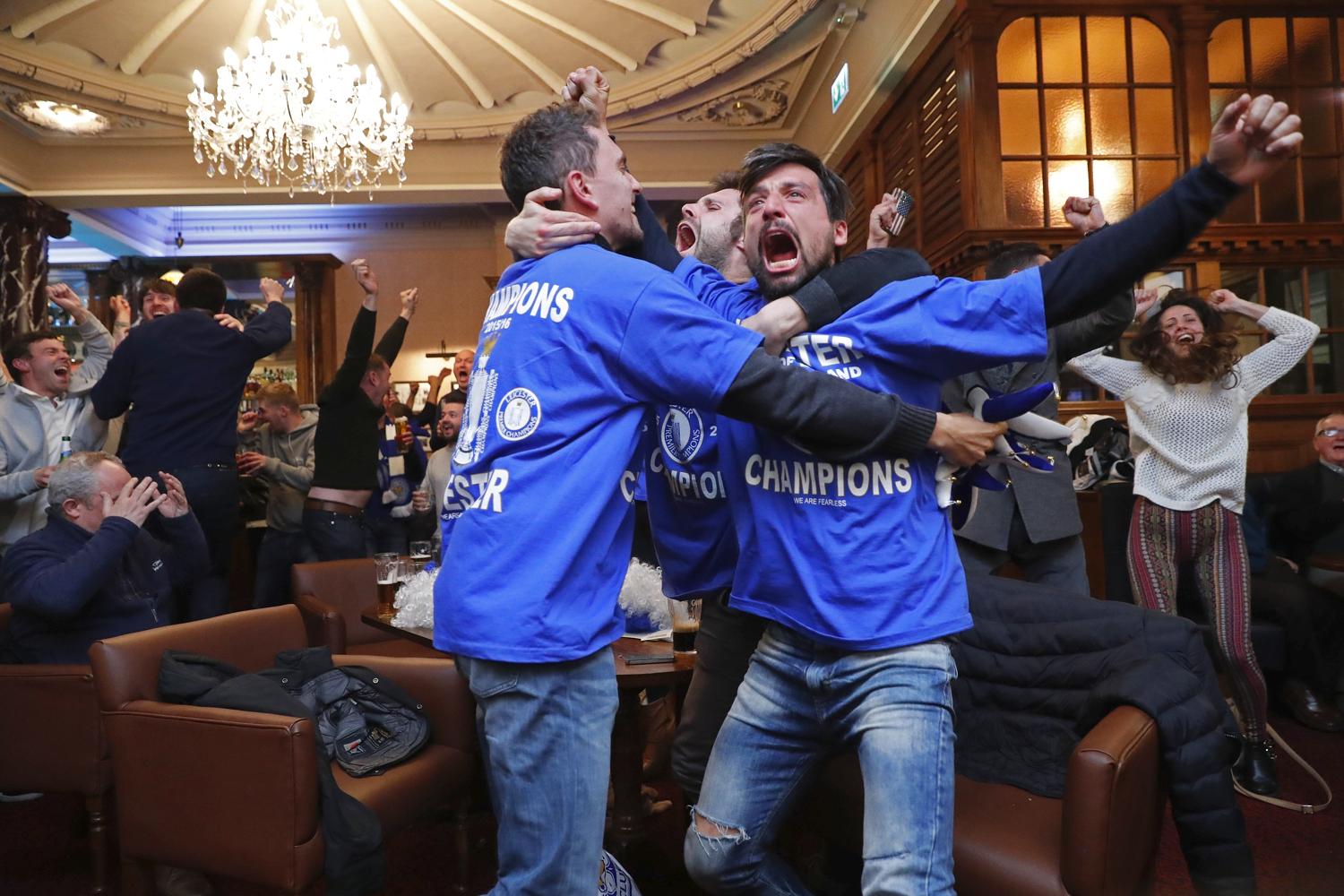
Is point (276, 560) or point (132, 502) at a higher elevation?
point (132, 502)

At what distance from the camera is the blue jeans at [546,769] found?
4.09 ft

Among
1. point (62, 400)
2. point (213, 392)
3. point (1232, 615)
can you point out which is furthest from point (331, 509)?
point (1232, 615)

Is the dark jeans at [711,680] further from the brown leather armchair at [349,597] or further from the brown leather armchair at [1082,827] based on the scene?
the brown leather armchair at [349,597]

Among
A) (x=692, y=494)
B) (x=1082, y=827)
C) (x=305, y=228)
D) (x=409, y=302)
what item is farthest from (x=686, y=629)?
(x=305, y=228)

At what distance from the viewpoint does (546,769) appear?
4.09ft

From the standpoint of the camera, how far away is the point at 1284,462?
4859mm

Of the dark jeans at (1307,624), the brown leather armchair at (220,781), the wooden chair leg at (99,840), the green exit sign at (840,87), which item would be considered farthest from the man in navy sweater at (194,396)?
the dark jeans at (1307,624)

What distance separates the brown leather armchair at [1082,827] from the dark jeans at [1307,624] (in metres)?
2.52

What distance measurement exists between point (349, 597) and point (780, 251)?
2.66 metres

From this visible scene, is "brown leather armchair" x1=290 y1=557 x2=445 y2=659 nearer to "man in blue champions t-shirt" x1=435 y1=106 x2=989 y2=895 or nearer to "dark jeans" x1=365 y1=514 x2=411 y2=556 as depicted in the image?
"dark jeans" x1=365 y1=514 x2=411 y2=556

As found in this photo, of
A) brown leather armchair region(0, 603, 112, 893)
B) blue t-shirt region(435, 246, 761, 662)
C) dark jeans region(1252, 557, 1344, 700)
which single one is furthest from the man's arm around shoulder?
dark jeans region(1252, 557, 1344, 700)

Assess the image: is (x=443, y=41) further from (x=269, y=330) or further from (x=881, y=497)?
(x=881, y=497)

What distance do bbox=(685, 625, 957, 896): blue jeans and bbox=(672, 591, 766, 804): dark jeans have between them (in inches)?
9.6

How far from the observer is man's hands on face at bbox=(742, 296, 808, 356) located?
143cm
